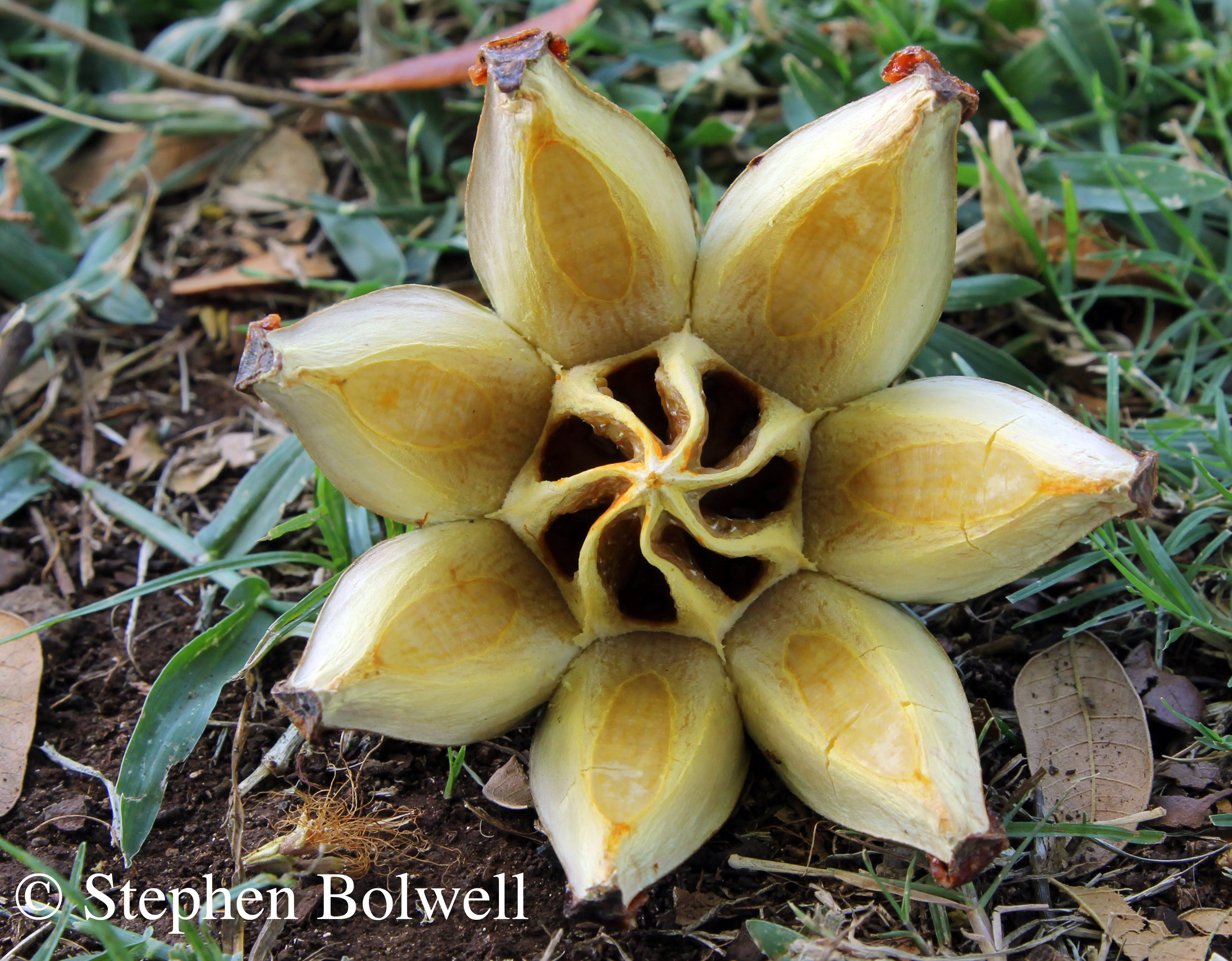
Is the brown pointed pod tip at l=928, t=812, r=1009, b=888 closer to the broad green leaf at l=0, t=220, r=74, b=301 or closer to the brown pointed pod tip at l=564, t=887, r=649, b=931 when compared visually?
the brown pointed pod tip at l=564, t=887, r=649, b=931

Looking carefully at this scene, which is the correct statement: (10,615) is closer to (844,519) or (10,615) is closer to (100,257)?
(100,257)

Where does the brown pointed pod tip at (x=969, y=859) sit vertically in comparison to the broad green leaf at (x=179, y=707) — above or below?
above

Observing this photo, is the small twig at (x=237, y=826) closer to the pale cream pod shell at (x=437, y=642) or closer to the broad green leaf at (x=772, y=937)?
the pale cream pod shell at (x=437, y=642)

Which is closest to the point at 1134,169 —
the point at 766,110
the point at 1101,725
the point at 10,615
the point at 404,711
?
the point at 766,110

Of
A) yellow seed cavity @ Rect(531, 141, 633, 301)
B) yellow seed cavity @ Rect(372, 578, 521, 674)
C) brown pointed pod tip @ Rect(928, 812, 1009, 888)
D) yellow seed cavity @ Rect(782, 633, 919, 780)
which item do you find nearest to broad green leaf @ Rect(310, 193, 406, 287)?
yellow seed cavity @ Rect(531, 141, 633, 301)

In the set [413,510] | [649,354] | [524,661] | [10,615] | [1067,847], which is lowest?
[1067,847]

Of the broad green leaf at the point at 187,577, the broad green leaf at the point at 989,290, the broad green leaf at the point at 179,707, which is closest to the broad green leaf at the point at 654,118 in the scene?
the broad green leaf at the point at 989,290
